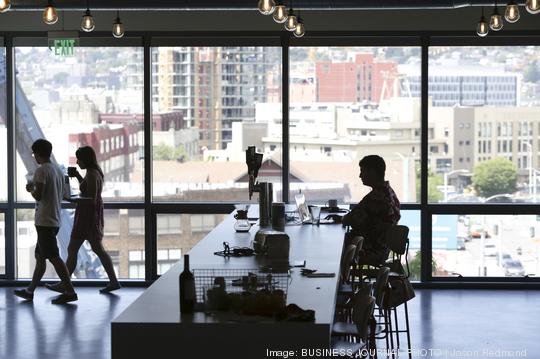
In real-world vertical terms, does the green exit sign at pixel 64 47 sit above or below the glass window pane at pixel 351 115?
above

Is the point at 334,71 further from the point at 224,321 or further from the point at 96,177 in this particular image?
the point at 224,321

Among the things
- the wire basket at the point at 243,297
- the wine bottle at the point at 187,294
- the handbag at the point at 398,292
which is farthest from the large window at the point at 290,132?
the wine bottle at the point at 187,294

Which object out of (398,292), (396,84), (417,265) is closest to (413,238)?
(417,265)

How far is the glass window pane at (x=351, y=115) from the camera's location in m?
10.5

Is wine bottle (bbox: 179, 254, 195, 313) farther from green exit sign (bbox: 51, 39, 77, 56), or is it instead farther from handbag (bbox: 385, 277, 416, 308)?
green exit sign (bbox: 51, 39, 77, 56)

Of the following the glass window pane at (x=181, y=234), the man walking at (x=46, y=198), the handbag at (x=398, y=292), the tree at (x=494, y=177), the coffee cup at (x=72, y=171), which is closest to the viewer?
the handbag at (x=398, y=292)

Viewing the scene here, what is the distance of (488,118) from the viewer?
10422mm

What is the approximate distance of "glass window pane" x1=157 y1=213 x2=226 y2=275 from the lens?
10609 mm

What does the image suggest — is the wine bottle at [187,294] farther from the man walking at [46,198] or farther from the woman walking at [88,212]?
the woman walking at [88,212]

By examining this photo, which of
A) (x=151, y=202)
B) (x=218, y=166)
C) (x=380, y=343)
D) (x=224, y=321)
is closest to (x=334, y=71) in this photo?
(x=218, y=166)

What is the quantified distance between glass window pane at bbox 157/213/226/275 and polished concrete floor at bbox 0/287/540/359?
21.8 inches

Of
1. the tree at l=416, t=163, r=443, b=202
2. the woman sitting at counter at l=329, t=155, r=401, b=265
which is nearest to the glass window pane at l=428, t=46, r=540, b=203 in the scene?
the tree at l=416, t=163, r=443, b=202

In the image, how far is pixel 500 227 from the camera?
10.5 metres

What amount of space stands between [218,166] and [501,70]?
10.1 ft
